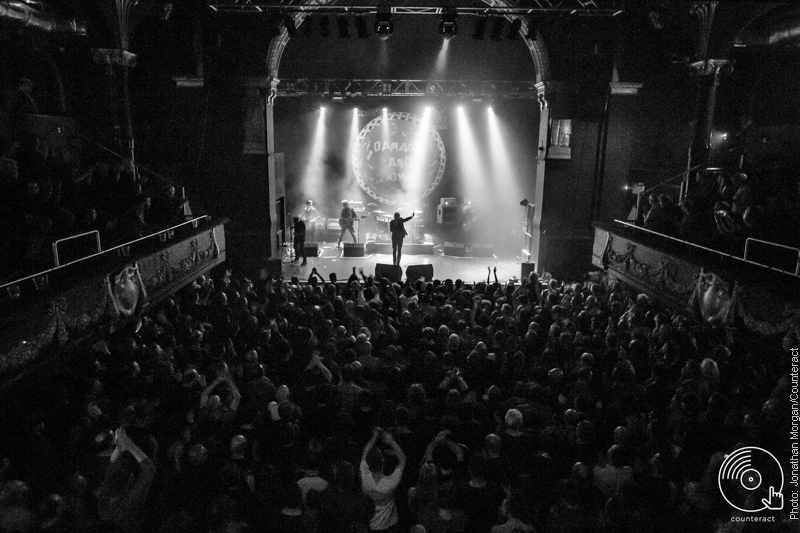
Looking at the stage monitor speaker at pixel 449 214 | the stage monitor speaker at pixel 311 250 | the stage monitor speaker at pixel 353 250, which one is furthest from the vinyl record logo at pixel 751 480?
the stage monitor speaker at pixel 449 214

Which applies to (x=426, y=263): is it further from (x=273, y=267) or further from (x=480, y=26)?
(x=480, y=26)

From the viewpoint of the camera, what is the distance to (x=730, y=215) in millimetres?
7777

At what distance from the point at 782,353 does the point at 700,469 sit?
8.35 feet

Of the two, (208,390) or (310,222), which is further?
(310,222)

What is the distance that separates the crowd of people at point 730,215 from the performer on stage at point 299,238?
8.75 meters

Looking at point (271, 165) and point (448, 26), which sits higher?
→ point (448, 26)

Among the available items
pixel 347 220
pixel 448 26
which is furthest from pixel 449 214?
pixel 448 26

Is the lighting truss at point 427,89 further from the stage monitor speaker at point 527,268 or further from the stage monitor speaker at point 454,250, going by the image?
the stage monitor speaker at point 527,268

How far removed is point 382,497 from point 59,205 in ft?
20.3

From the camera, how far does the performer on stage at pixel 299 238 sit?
597 inches

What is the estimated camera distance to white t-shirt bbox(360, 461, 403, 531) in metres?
4.35

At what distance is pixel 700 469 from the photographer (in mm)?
4598

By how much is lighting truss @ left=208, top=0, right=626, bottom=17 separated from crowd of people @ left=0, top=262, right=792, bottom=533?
6661 mm

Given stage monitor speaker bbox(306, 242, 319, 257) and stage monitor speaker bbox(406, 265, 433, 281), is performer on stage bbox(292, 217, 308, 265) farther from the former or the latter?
stage monitor speaker bbox(406, 265, 433, 281)
